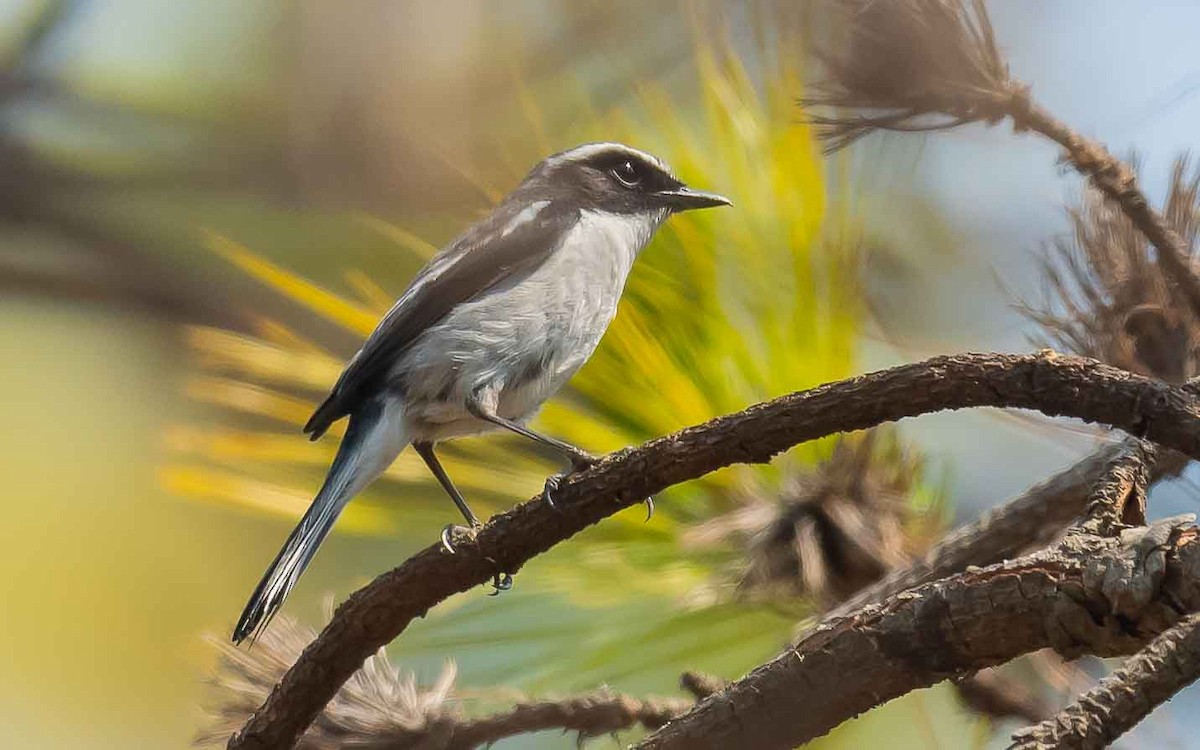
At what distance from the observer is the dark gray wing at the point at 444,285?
0.98m

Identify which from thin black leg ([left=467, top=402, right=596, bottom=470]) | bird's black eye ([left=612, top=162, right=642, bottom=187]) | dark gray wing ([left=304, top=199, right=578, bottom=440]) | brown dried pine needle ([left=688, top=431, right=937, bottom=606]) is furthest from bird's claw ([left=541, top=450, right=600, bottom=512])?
bird's black eye ([left=612, top=162, right=642, bottom=187])

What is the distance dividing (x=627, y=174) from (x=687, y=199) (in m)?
0.11

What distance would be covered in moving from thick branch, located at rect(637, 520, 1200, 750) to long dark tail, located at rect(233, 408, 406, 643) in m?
0.31

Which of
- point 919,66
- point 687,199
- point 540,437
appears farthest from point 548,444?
point 919,66

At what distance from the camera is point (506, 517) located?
2.42ft

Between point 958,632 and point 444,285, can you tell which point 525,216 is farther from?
point 958,632

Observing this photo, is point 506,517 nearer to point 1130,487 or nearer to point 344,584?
point 1130,487

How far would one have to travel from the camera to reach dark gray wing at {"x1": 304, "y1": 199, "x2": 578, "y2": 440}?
3.21ft

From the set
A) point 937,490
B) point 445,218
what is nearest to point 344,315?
point 445,218

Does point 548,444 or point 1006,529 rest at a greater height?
point 548,444

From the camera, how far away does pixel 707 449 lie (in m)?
0.65

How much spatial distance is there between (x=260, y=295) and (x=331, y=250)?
0.08 metres

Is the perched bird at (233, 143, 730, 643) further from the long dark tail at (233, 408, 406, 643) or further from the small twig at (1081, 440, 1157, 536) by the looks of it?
the small twig at (1081, 440, 1157, 536)

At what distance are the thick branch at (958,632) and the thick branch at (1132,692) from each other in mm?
17
